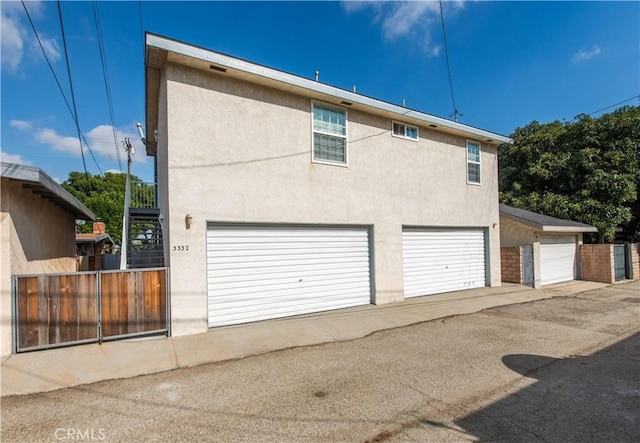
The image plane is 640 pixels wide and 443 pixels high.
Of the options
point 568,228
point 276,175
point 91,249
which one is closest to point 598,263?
point 568,228

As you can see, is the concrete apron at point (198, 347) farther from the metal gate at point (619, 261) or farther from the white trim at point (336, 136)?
the metal gate at point (619, 261)

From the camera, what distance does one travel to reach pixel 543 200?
16.1m

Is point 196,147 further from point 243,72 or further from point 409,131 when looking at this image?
point 409,131

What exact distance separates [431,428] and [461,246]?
8854 millimetres

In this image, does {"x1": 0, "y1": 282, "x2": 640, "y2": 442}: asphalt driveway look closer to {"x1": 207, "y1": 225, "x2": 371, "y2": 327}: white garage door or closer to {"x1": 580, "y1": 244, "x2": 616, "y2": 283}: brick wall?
{"x1": 207, "y1": 225, "x2": 371, "y2": 327}: white garage door

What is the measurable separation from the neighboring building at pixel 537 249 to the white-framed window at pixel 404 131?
5742 millimetres

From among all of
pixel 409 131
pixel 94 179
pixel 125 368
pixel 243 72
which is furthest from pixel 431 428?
pixel 94 179

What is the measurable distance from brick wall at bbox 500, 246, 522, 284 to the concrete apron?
154 inches

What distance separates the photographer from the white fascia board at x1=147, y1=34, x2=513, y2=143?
611 cm

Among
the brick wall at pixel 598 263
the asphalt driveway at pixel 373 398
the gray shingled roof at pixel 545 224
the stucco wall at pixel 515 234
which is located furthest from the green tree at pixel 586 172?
the asphalt driveway at pixel 373 398

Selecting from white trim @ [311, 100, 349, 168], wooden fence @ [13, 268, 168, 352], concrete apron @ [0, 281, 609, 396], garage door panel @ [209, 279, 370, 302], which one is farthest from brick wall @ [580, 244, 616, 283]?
wooden fence @ [13, 268, 168, 352]

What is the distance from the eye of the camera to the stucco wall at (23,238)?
5152mm

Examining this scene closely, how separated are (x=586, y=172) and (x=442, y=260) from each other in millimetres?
10665

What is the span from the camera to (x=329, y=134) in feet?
27.6
